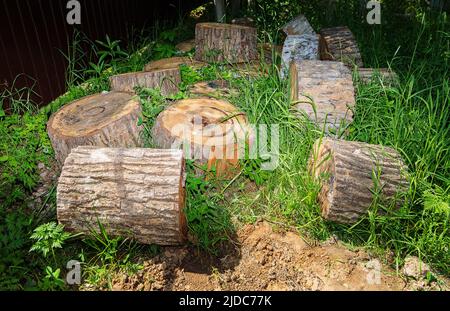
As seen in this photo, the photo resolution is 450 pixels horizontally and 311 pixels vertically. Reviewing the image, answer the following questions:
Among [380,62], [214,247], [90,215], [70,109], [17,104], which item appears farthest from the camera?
[380,62]

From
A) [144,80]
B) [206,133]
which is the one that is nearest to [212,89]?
[144,80]

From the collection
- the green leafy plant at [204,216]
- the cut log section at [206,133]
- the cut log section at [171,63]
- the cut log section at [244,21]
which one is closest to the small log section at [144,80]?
the cut log section at [206,133]

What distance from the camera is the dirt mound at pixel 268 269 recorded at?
8.44 feet

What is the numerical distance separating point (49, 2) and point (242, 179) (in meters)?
2.76

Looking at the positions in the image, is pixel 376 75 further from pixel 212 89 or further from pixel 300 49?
pixel 212 89

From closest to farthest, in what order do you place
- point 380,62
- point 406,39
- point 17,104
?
point 17,104 < point 380,62 < point 406,39

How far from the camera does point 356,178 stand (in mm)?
2639

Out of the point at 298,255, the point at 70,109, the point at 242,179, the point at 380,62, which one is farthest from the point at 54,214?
the point at 380,62

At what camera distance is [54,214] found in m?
3.05

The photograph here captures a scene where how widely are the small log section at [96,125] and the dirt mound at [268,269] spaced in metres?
1.01

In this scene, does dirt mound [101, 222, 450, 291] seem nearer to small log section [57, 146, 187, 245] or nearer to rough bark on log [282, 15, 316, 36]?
small log section [57, 146, 187, 245]

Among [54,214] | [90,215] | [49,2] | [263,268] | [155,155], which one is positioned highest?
[49,2]

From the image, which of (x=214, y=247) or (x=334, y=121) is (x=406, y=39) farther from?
(x=214, y=247)

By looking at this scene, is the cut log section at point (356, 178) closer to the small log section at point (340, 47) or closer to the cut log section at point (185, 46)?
the small log section at point (340, 47)
